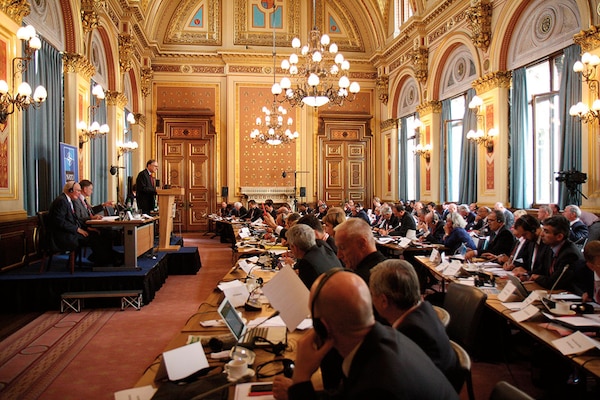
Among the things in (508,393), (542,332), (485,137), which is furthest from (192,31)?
(508,393)

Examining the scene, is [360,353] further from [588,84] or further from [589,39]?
[589,39]

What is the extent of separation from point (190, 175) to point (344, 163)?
5433 mm

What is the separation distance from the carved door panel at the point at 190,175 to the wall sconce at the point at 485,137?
29.6 feet

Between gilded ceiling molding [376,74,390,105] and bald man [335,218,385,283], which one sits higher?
gilded ceiling molding [376,74,390,105]

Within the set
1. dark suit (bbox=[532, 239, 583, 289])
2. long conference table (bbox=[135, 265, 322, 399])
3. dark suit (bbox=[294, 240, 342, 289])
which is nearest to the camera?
long conference table (bbox=[135, 265, 322, 399])

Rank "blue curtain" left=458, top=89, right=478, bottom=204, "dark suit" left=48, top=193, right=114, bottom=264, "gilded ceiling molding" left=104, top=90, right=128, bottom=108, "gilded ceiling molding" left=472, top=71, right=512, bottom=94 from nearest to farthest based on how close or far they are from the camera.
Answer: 1. "dark suit" left=48, top=193, right=114, bottom=264
2. "gilded ceiling molding" left=472, top=71, right=512, bottom=94
3. "blue curtain" left=458, top=89, right=478, bottom=204
4. "gilded ceiling molding" left=104, top=90, right=128, bottom=108

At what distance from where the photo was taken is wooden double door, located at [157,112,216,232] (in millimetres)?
15711

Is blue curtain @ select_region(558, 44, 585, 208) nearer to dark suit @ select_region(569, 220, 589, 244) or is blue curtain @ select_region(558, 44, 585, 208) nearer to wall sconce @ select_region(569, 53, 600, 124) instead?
wall sconce @ select_region(569, 53, 600, 124)

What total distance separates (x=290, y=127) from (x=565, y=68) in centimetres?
948

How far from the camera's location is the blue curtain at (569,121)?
24.3 feet

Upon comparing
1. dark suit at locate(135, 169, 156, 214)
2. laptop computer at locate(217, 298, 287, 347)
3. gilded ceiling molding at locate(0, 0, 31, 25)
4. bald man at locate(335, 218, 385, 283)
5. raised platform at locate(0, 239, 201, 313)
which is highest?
gilded ceiling molding at locate(0, 0, 31, 25)

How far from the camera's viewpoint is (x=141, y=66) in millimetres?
14742

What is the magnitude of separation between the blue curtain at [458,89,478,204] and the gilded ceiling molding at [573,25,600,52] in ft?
11.4

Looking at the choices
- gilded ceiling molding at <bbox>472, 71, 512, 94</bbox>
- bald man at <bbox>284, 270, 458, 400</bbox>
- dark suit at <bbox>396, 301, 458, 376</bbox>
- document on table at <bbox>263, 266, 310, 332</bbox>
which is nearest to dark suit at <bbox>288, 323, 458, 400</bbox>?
bald man at <bbox>284, 270, 458, 400</bbox>
